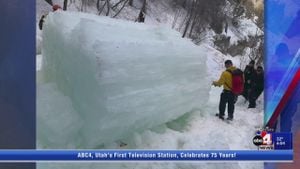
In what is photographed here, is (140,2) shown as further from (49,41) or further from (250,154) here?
(250,154)

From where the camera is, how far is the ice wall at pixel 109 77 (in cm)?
311

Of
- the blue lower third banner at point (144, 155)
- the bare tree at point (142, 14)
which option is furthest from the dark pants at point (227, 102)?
the bare tree at point (142, 14)

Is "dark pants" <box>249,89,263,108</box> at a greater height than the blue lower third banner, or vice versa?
"dark pants" <box>249,89,263,108</box>

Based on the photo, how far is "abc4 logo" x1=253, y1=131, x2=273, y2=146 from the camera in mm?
3100

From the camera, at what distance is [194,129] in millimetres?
A: 3170

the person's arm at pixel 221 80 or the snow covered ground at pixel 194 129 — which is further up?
the person's arm at pixel 221 80

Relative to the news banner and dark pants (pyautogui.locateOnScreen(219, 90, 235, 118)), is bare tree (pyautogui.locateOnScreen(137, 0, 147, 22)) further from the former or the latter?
the news banner

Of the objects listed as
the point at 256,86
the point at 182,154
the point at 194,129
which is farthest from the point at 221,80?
the point at 182,154

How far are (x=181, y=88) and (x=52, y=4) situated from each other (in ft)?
2.67

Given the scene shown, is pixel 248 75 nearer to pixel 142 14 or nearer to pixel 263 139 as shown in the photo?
pixel 263 139

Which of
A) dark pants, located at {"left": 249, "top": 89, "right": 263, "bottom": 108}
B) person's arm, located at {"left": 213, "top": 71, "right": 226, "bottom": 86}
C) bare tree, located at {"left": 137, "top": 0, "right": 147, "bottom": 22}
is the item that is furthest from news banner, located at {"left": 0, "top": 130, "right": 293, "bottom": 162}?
bare tree, located at {"left": 137, "top": 0, "right": 147, "bottom": 22}

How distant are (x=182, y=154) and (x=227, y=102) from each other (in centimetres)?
37

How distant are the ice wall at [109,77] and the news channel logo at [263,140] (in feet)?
1.17

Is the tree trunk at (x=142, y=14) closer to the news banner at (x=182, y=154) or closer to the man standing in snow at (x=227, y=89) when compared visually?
the man standing in snow at (x=227, y=89)
